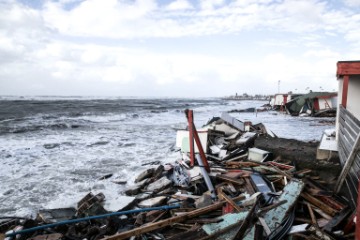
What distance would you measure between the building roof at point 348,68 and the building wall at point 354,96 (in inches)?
47.6

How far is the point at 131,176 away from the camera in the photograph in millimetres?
9383

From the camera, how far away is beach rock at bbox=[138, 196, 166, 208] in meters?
6.39

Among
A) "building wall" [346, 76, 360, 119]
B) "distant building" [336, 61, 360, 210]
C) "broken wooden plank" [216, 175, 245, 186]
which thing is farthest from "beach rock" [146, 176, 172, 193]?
"building wall" [346, 76, 360, 119]

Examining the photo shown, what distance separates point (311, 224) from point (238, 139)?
21.5ft

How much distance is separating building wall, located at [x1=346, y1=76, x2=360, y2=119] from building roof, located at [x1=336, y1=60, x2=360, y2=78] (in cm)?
121

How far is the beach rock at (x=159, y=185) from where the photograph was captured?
24.8 feet

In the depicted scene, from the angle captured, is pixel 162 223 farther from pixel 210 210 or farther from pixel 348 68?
pixel 348 68

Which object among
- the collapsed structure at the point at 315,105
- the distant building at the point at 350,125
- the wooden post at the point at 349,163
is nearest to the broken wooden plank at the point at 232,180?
the wooden post at the point at 349,163

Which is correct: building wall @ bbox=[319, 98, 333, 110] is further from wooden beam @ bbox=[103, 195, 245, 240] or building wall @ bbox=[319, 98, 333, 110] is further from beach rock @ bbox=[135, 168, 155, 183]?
wooden beam @ bbox=[103, 195, 245, 240]

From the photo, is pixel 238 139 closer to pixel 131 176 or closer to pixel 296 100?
pixel 131 176

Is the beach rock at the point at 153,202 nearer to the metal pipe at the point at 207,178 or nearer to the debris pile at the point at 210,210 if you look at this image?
the debris pile at the point at 210,210

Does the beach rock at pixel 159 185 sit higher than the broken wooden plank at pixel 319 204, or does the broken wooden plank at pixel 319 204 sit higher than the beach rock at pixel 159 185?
the broken wooden plank at pixel 319 204

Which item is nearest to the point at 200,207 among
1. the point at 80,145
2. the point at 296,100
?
the point at 80,145

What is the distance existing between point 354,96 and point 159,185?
22.0 ft
